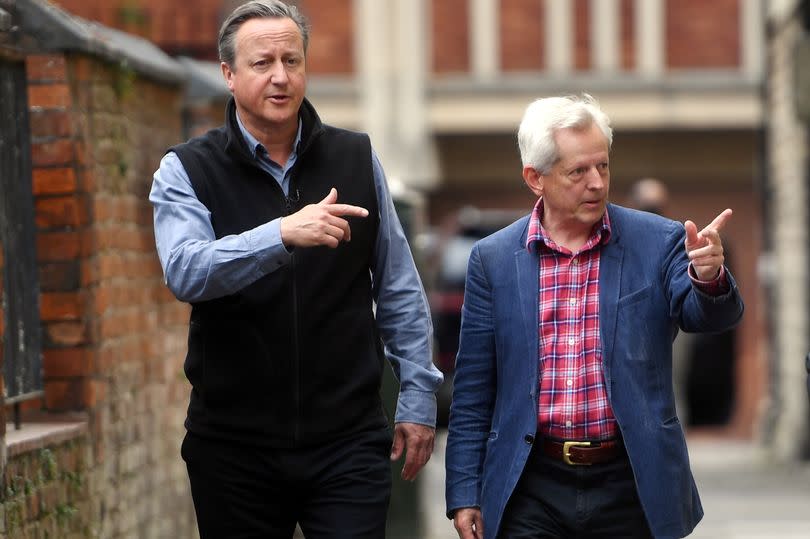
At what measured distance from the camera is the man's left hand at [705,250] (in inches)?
175

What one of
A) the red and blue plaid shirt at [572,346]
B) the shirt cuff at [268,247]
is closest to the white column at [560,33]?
the red and blue plaid shirt at [572,346]

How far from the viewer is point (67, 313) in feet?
19.7

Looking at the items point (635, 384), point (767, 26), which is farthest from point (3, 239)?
point (767, 26)

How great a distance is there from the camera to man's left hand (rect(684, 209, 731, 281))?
175 inches

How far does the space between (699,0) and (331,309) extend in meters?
21.7

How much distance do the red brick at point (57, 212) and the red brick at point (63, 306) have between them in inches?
8.8

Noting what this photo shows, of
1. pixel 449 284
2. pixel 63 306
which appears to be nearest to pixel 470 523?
pixel 63 306


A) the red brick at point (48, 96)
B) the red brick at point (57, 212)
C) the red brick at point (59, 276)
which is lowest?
the red brick at point (59, 276)

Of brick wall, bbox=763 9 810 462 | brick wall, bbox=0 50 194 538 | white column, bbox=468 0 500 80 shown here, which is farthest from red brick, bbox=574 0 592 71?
brick wall, bbox=0 50 194 538

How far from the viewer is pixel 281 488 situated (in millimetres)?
4652

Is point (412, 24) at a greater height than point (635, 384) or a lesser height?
greater

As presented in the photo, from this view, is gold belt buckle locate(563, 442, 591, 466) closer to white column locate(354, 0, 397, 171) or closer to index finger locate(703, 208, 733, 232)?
index finger locate(703, 208, 733, 232)

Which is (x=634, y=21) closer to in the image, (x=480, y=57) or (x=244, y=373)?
(x=480, y=57)

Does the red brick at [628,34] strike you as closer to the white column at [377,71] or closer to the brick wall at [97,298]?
the white column at [377,71]
